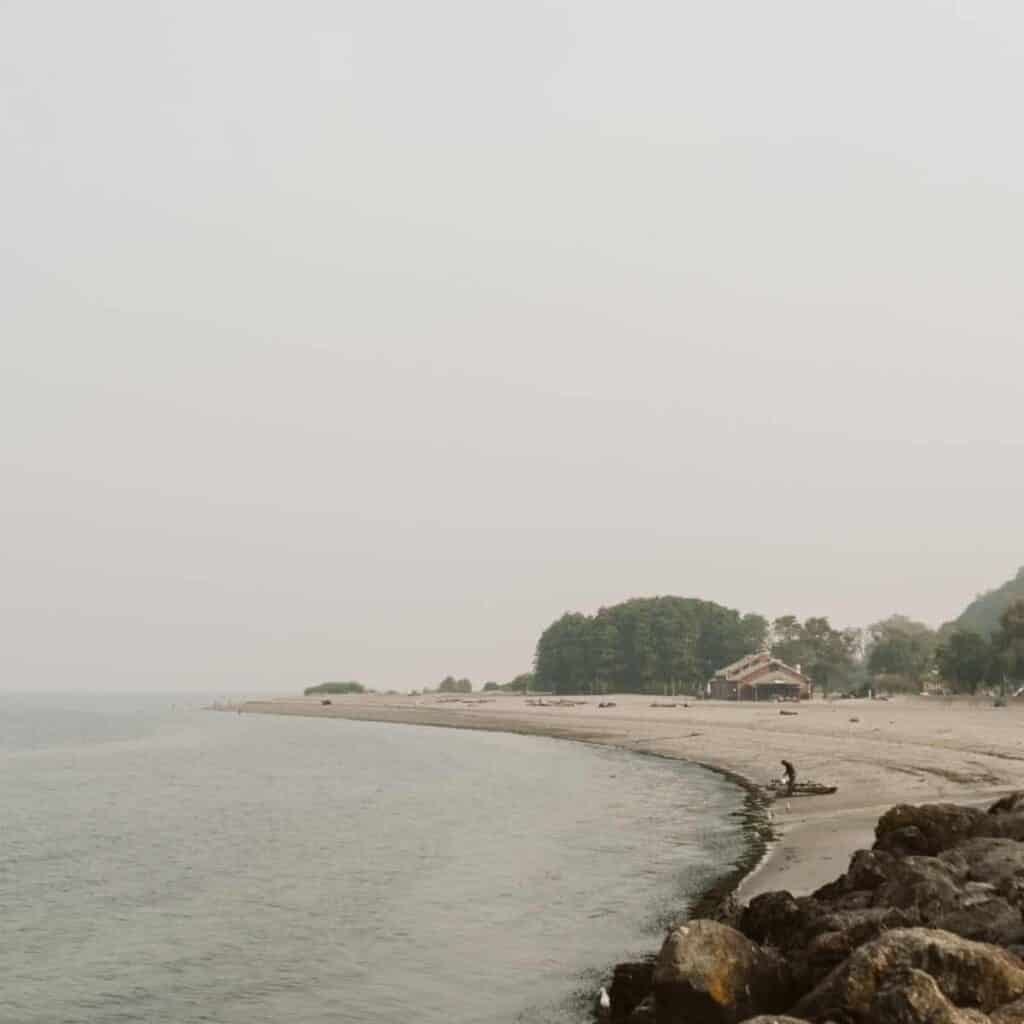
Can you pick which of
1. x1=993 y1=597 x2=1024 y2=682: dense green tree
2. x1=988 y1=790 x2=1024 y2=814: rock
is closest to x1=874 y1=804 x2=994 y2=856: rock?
x1=988 y1=790 x2=1024 y2=814: rock

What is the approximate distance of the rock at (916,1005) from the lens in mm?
9875

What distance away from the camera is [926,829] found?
70.1 feet

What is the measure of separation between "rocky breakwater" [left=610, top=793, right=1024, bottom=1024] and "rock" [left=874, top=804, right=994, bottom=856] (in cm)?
65

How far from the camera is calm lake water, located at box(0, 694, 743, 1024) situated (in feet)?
59.8

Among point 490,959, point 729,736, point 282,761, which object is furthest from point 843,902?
point 282,761

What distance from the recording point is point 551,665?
176m

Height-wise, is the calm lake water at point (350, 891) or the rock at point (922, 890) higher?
the rock at point (922, 890)

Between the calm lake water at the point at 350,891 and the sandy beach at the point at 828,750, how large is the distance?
242cm

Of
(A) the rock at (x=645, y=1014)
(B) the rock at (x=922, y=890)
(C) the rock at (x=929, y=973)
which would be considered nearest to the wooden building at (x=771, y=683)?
(B) the rock at (x=922, y=890)

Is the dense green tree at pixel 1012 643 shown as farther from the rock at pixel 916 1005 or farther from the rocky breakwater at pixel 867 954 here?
the rock at pixel 916 1005

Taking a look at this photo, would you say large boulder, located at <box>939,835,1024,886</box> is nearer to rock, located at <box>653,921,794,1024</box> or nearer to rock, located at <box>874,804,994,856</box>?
rock, located at <box>874,804,994,856</box>

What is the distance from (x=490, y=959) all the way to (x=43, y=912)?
1234 cm

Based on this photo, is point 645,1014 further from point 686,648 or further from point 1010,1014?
point 686,648

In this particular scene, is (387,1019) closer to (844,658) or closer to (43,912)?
(43,912)
